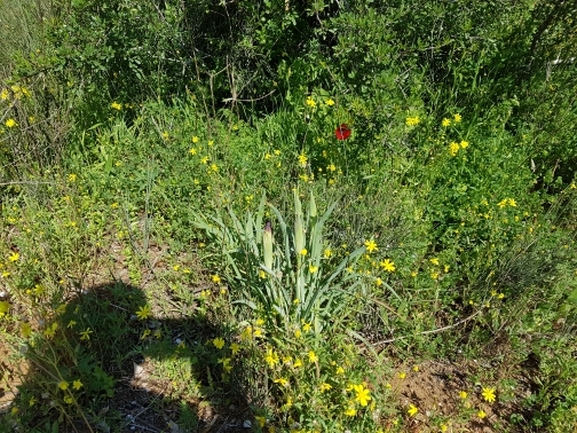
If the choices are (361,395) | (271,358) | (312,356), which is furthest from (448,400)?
(271,358)

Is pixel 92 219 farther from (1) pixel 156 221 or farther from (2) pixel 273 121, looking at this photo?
(2) pixel 273 121

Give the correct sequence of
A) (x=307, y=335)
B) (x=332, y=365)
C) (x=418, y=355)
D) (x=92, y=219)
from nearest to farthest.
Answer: (x=332, y=365) → (x=307, y=335) → (x=418, y=355) → (x=92, y=219)

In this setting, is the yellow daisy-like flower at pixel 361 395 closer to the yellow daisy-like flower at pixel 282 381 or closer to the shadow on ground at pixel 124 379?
the yellow daisy-like flower at pixel 282 381

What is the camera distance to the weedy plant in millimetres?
2168

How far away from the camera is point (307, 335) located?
7.22ft

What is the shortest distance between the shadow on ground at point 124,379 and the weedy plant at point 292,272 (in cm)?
29

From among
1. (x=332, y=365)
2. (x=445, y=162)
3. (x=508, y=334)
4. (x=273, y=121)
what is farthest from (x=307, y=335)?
(x=273, y=121)

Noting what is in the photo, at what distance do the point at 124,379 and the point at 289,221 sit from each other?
119 centimetres

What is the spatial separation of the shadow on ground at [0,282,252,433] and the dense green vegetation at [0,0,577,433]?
13 millimetres

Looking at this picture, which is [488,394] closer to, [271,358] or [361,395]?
[361,395]

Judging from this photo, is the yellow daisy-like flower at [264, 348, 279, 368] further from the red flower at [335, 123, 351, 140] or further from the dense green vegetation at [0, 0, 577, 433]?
the red flower at [335, 123, 351, 140]

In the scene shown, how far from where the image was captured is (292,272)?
2.21 meters

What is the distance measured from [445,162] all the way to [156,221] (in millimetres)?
1956

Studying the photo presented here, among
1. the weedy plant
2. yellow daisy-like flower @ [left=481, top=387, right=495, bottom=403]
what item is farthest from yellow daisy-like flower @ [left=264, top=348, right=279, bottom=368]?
yellow daisy-like flower @ [left=481, top=387, right=495, bottom=403]
